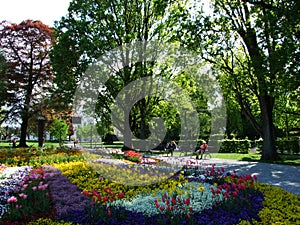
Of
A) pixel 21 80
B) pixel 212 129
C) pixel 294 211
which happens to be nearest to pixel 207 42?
pixel 294 211

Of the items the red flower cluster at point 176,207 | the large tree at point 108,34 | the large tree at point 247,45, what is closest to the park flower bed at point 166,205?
the red flower cluster at point 176,207

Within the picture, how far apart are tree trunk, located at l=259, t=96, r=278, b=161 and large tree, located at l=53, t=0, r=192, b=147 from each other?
8.05 m

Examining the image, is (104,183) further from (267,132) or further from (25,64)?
(25,64)

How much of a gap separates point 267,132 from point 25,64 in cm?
2241

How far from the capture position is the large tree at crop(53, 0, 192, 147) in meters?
19.5

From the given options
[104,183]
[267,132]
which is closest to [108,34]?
[267,132]

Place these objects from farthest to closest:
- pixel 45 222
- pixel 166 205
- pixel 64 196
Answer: pixel 64 196, pixel 166 205, pixel 45 222

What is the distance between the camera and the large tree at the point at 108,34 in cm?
1947

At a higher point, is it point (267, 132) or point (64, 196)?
point (267, 132)

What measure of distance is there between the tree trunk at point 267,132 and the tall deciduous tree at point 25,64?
63.6 ft

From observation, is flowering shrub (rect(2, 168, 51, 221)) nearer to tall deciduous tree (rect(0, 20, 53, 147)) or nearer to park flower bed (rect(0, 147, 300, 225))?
park flower bed (rect(0, 147, 300, 225))

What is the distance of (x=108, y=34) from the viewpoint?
19.6 m

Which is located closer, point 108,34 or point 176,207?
point 176,207

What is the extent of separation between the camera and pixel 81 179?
7746 millimetres
